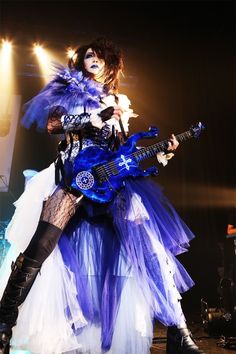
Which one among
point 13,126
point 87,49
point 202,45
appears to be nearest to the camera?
point 87,49

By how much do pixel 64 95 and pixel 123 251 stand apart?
2.96 ft

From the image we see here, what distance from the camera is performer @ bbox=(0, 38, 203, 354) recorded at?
1.46 metres

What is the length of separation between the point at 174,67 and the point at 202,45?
1.09 feet

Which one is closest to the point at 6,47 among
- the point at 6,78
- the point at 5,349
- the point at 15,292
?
the point at 6,78

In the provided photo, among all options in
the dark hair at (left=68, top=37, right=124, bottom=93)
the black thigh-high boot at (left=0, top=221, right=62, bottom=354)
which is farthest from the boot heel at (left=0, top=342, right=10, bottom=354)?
the dark hair at (left=68, top=37, right=124, bottom=93)

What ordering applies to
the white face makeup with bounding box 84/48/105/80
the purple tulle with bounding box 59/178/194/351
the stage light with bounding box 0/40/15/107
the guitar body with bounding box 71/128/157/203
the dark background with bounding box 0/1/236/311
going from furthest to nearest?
the stage light with bounding box 0/40/15/107 < the dark background with bounding box 0/1/236/311 < the white face makeup with bounding box 84/48/105/80 < the guitar body with bounding box 71/128/157/203 < the purple tulle with bounding box 59/178/194/351

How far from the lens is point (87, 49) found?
2131 millimetres

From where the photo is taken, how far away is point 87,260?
1.67m

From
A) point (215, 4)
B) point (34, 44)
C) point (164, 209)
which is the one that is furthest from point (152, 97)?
point (164, 209)

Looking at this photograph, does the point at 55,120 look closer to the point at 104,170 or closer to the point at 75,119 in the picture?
the point at 75,119

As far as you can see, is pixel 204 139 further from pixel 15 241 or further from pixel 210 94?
pixel 15 241

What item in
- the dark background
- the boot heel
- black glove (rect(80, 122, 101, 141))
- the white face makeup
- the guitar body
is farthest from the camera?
the dark background

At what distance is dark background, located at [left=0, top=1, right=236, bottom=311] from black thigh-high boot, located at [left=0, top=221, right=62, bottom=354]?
6.81ft

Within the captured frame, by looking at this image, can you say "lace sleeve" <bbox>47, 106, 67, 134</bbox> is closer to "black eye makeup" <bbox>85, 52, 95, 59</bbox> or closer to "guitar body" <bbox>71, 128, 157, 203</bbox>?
"guitar body" <bbox>71, 128, 157, 203</bbox>
